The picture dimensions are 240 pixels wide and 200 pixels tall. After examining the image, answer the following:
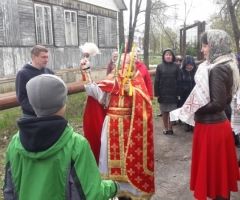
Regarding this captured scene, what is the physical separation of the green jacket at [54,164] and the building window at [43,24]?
41.4 feet

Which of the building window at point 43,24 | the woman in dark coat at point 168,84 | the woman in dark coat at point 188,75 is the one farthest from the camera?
the building window at point 43,24

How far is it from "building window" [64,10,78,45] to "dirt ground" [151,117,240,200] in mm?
10362

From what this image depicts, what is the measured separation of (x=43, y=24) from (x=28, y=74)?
1041 centimetres

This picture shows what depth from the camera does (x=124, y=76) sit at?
122 inches

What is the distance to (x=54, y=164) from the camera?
5.12 ft

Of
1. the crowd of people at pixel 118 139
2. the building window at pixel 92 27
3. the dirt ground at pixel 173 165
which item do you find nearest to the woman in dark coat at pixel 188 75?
the dirt ground at pixel 173 165

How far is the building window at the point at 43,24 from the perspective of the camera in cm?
1342

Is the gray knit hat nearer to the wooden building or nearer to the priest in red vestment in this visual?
the priest in red vestment

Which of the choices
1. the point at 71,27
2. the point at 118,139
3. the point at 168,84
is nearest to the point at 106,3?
the point at 71,27

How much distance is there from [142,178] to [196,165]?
57cm

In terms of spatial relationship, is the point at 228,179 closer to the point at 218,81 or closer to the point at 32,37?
the point at 218,81

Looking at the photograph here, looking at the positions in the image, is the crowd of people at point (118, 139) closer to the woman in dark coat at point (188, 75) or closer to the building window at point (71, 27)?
the woman in dark coat at point (188, 75)

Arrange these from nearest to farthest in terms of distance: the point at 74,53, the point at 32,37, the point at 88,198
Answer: the point at 88,198
the point at 32,37
the point at 74,53

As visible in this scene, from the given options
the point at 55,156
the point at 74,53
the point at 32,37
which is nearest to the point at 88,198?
the point at 55,156
